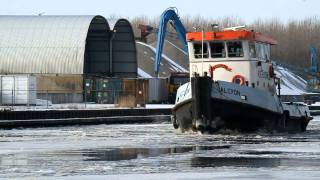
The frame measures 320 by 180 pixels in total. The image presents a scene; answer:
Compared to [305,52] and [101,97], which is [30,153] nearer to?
[101,97]

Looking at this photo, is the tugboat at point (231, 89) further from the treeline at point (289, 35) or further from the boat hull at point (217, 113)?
the treeline at point (289, 35)

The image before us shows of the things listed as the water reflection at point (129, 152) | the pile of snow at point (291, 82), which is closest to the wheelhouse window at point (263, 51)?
the water reflection at point (129, 152)

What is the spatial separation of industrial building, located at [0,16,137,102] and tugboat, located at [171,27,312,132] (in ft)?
97.7

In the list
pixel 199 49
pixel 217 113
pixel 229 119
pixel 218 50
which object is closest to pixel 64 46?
pixel 199 49

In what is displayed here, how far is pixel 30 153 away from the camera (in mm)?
22219

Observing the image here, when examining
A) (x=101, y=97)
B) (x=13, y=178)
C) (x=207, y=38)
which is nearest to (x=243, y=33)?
(x=207, y=38)

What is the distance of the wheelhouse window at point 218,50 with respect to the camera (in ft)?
112

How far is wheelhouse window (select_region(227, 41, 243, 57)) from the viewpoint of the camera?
112ft

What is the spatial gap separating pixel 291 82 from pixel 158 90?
163 ft

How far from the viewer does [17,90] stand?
2286 inches

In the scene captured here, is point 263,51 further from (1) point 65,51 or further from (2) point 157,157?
(1) point 65,51

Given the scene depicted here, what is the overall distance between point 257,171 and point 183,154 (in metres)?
4.92

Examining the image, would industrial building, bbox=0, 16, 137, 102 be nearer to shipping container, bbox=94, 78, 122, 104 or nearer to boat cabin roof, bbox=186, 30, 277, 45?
shipping container, bbox=94, 78, 122, 104

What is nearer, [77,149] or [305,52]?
[77,149]
